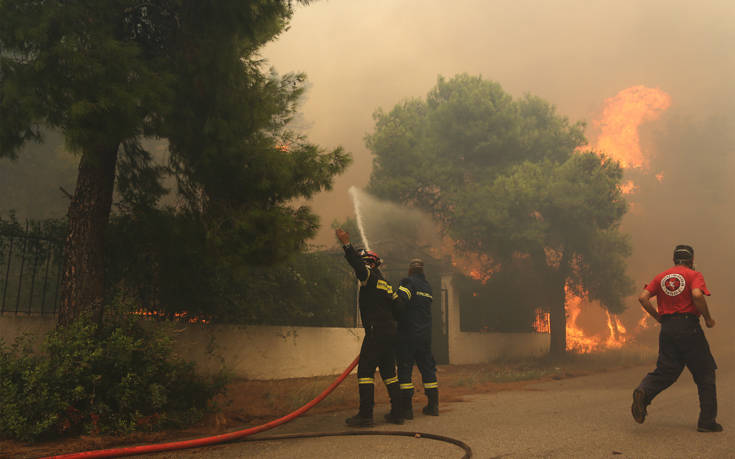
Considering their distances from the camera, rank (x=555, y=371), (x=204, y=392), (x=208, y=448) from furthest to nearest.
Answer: (x=555, y=371) → (x=204, y=392) → (x=208, y=448)

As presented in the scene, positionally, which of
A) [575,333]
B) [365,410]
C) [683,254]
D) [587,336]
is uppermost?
[683,254]

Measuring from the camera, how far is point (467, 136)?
77.8 feet

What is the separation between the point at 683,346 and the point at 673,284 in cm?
65

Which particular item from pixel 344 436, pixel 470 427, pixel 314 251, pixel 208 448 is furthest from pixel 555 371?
pixel 208 448

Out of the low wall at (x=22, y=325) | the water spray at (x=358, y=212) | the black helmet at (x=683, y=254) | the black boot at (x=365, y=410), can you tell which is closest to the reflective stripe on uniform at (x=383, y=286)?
the black boot at (x=365, y=410)

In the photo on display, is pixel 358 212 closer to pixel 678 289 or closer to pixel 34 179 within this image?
pixel 34 179

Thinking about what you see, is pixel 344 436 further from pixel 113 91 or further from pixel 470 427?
pixel 113 91

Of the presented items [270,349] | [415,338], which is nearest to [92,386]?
[415,338]

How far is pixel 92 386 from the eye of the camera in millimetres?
5406

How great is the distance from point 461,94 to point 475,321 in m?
11.0

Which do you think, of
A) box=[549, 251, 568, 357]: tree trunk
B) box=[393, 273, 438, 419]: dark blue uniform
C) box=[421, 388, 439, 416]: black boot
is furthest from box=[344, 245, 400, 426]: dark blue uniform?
box=[549, 251, 568, 357]: tree trunk

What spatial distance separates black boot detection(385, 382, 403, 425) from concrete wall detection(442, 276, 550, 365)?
36.7ft

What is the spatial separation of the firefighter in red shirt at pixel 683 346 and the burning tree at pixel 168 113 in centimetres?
425

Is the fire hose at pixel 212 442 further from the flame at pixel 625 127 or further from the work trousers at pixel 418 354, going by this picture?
the flame at pixel 625 127
